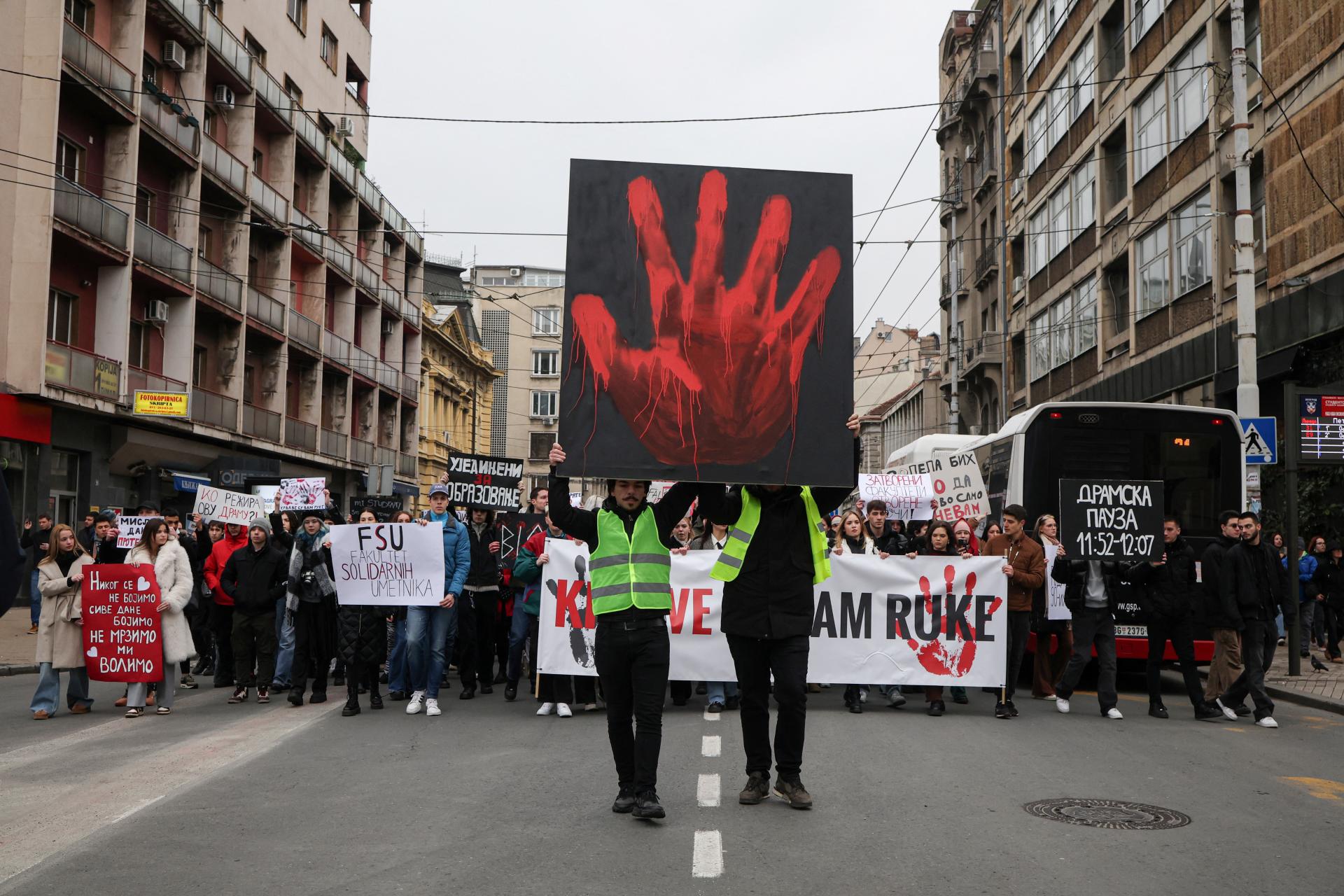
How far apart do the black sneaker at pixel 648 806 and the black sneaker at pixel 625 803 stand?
166 mm

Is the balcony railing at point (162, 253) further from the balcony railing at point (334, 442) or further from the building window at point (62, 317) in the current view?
the balcony railing at point (334, 442)

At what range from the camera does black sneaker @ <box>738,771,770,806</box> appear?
7227mm

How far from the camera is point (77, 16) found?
29125 mm

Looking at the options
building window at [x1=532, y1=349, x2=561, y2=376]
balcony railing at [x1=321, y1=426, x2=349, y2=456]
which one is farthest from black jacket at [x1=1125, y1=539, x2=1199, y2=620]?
building window at [x1=532, y1=349, x2=561, y2=376]

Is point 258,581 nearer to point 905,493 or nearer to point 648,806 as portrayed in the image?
point 648,806

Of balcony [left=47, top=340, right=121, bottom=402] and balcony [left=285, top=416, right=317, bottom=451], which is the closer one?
balcony [left=47, top=340, right=121, bottom=402]

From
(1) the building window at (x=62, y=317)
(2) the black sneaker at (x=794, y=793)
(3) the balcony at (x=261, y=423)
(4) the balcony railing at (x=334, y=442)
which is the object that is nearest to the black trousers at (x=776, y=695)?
(2) the black sneaker at (x=794, y=793)

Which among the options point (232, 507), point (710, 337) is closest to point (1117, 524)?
point (710, 337)

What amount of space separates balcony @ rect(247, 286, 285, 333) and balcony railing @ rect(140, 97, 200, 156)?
17.8ft

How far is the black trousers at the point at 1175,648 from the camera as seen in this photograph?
12.0m

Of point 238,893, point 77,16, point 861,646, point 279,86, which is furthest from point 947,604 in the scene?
point 279,86

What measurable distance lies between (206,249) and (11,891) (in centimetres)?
3319

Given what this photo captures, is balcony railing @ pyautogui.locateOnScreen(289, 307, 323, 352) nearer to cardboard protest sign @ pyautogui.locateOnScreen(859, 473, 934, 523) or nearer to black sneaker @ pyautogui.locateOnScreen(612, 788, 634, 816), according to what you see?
cardboard protest sign @ pyautogui.locateOnScreen(859, 473, 934, 523)

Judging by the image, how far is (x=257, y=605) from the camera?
42.0 ft
